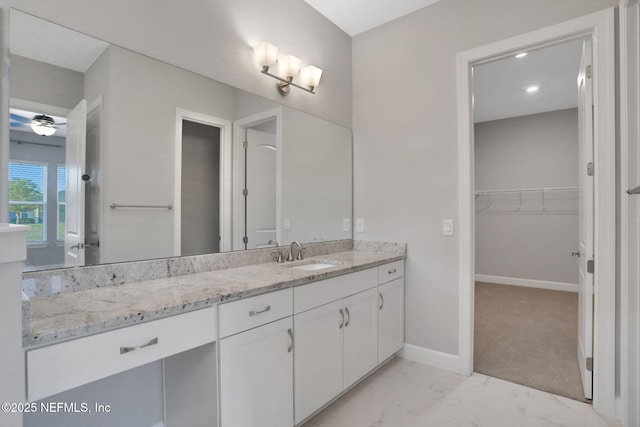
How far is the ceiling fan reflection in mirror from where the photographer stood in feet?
4.08

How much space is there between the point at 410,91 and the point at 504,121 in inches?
142

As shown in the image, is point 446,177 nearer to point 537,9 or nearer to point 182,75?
point 537,9

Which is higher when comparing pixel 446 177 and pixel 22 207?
pixel 446 177

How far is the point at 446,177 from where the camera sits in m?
2.41

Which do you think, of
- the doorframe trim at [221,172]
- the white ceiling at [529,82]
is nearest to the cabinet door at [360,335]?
the doorframe trim at [221,172]

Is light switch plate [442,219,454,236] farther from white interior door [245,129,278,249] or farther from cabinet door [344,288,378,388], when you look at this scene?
white interior door [245,129,278,249]

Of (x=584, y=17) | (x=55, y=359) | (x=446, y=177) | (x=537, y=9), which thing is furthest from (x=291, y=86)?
(x=55, y=359)

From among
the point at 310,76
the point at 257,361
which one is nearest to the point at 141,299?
the point at 257,361

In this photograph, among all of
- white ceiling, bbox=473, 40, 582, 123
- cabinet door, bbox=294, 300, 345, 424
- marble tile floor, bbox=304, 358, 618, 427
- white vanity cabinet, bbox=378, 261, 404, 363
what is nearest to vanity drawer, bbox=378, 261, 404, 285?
white vanity cabinet, bbox=378, 261, 404, 363

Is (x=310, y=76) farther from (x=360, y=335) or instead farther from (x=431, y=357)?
(x=431, y=357)

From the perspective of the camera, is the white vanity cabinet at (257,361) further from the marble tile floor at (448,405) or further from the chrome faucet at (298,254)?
the chrome faucet at (298,254)

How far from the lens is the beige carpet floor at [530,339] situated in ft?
7.47

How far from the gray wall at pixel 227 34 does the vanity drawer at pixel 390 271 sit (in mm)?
1318

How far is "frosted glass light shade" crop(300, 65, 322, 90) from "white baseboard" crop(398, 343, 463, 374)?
2.20m
